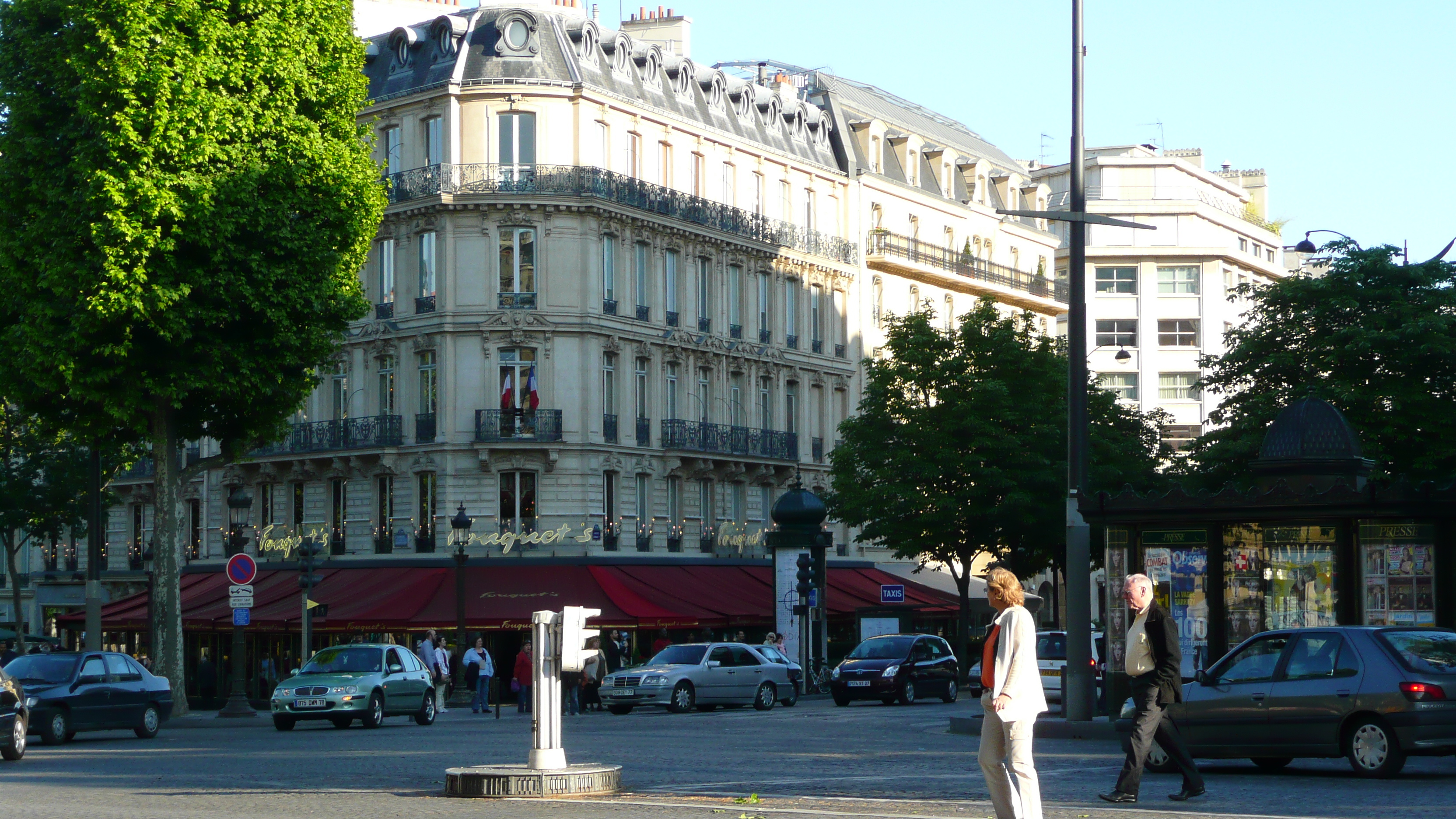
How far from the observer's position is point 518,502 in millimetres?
47781

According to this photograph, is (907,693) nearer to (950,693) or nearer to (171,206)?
(950,693)

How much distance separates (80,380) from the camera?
30.6m

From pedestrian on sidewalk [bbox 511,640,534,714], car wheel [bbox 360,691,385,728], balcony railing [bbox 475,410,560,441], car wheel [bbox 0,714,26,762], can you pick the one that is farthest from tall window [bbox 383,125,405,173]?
car wheel [bbox 0,714,26,762]

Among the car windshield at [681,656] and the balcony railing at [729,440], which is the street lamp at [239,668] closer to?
the car windshield at [681,656]

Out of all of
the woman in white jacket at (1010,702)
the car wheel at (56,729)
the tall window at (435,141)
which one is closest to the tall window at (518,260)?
the tall window at (435,141)

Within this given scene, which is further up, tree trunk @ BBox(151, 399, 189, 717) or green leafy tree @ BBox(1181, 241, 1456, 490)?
green leafy tree @ BBox(1181, 241, 1456, 490)

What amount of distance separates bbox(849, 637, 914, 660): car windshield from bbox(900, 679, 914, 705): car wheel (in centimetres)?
55

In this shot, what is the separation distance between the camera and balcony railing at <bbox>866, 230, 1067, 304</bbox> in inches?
2392

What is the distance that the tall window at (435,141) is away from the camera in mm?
48344

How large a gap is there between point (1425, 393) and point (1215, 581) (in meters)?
19.3

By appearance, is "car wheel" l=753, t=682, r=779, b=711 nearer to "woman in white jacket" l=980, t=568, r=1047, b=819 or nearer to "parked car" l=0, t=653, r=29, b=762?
"parked car" l=0, t=653, r=29, b=762

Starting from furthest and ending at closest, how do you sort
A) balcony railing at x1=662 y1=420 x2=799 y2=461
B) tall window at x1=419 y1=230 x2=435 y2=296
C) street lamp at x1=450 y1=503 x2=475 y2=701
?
balcony railing at x1=662 y1=420 x2=799 y2=461, tall window at x1=419 y1=230 x2=435 y2=296, street lamp at x1=450 y1=503 x2=475 y2=701

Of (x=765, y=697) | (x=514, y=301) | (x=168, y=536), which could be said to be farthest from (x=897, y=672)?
(x=514, y=301)

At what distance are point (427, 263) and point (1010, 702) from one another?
130 ft
